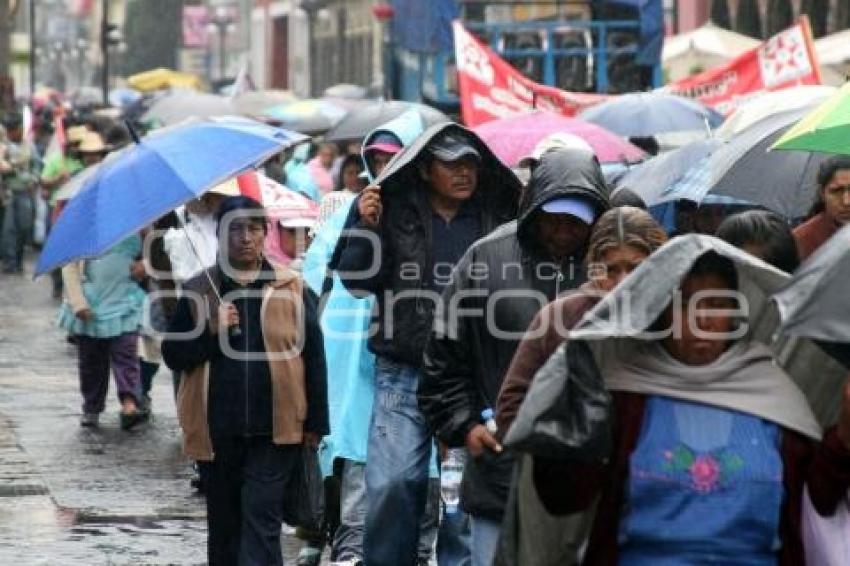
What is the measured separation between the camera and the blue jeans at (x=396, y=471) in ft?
28.5

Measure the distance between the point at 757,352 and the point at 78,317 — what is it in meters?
9.91

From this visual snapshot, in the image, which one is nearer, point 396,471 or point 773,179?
point 396,471

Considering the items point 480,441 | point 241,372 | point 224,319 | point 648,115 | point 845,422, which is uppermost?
point 845,422

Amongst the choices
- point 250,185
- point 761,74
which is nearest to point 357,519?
point 250,185

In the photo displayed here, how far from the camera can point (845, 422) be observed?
5.44m

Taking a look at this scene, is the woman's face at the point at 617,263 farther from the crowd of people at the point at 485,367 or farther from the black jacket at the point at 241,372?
the black jacket at the point at 241,372

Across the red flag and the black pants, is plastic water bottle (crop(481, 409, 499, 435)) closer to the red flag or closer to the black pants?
the black pants

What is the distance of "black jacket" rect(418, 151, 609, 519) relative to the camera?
7.26m

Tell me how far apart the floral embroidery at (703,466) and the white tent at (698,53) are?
27573 mm

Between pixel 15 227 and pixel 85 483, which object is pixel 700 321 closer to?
pixel 85 483

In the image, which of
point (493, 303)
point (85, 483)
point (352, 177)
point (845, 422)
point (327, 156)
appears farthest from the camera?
point (327, 156)

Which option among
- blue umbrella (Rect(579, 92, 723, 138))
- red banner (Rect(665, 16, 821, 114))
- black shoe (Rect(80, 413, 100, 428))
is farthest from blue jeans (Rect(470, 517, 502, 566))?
red banner (Rect(665, 16, 821, 114))

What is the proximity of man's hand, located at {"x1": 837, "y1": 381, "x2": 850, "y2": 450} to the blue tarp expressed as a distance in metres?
18.7

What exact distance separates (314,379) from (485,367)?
1.84 meters
